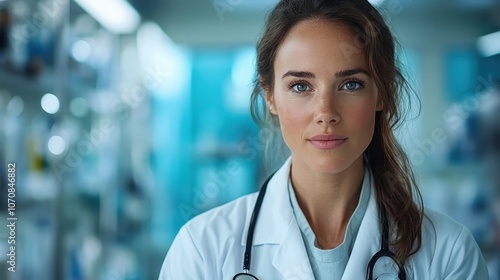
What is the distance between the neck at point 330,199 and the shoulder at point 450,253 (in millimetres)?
185

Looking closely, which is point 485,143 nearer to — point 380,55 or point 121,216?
point 121,216

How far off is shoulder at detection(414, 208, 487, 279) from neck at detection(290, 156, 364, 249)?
0.61 ft

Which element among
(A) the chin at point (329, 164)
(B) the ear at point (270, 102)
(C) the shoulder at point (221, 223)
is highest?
(B) the ear at point (270, 102)

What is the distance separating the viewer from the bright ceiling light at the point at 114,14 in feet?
10.8

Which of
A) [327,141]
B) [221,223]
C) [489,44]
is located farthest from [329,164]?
[489,44]

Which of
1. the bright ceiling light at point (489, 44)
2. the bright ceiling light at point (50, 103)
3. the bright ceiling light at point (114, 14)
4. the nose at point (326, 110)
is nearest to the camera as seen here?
the nose at point (326, 110)

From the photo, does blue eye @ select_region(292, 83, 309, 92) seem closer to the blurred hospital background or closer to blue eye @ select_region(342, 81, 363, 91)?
blue eye @ select_region(342, 81, 363, 91)

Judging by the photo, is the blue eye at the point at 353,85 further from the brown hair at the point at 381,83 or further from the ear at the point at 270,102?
the ear at the point at 270,102

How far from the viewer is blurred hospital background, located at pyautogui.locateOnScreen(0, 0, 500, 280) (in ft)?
11.1

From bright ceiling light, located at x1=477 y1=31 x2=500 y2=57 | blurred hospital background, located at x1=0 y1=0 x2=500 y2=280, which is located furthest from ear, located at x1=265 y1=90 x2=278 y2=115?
bright ceiling light, located at x1=477 y1=31 x2=500 y2=57

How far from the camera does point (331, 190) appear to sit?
1.42 m

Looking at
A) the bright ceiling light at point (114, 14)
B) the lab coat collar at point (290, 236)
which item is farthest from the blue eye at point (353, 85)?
the bright ceiling light at point (114, 14)

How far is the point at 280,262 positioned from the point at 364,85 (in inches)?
17.5

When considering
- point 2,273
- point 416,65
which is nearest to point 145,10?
point 416,65
